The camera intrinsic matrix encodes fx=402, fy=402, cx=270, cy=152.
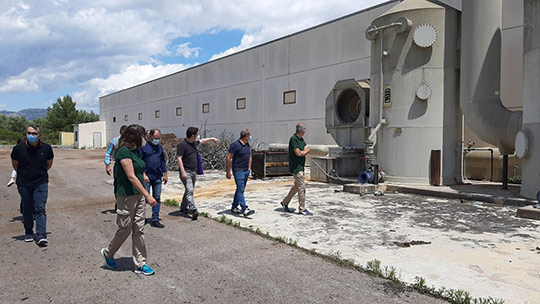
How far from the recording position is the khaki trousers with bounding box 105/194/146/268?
4668 millimetres

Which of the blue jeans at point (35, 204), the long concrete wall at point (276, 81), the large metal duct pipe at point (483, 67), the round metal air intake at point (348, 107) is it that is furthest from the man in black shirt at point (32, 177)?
the long concrete wall at point (276, 81)

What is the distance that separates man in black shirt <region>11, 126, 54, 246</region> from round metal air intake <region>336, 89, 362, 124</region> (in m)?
10.6

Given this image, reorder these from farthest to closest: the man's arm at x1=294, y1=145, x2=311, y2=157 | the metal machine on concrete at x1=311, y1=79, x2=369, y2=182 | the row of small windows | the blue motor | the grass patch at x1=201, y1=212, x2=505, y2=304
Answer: the row of small windows, the metal machine on concrete at x1=311, y1=79, x2=369, y2=182, the blue motor, the man's arm at x1=294, y1=145, x2=311, y2=157, the grass patch at x1=201, y1=212, x2=505, y2=304

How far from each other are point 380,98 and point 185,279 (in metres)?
9.67

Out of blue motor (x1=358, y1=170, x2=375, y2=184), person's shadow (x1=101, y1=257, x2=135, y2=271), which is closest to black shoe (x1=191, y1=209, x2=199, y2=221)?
person's shadow (x1=101, y1=257, x2=135, y2=271)

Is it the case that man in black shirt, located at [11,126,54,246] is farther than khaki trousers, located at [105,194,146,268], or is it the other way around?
man in black shirt, located at [11,126,54,246]

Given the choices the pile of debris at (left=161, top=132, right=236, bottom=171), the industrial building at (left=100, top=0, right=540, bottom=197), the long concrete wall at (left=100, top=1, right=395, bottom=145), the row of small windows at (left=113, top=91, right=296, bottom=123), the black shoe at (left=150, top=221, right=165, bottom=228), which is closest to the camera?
the black shoe at (left=150, top=221, right=165, bottom=228)

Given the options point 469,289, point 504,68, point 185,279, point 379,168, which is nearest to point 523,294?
point 469,289

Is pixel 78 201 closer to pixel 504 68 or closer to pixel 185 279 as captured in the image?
pixel 185 279

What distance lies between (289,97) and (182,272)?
61.0ft

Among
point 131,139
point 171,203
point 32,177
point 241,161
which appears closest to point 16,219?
point 32,177

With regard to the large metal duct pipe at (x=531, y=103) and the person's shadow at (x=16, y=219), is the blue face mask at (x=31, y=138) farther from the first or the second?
the large metal duct pipe at (x=531, y=103)

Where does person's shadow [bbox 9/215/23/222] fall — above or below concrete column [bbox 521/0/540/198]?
below

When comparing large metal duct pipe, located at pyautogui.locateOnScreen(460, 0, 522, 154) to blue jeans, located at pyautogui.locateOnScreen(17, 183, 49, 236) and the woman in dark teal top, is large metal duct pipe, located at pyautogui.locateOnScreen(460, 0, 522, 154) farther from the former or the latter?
blue jeans, located at pyautogui.locateOnScreen(17, 183, 49, 236)
